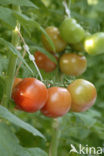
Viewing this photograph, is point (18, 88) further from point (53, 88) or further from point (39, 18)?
point (39, 18)

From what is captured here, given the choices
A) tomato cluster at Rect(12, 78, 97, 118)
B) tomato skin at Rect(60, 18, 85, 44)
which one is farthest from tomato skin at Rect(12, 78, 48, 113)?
tomato skin at Rect(60, 18, 85, 44)

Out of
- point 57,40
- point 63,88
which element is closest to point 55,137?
point 57,40

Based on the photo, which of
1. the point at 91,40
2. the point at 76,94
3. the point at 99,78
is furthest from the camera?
the point at 99,78

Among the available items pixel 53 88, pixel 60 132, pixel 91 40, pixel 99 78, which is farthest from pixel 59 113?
pixel 99 78

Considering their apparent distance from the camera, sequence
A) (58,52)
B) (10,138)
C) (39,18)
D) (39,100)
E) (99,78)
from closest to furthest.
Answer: (10,138)
(39,100)
(58,52)
(39,18)
(99,78)

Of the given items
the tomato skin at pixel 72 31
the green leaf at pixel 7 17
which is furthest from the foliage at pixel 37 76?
the tomato skin at pixel 72 31

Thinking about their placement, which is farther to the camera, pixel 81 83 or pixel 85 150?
pixel 85 150

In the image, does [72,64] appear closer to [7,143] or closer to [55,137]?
[55,137]
